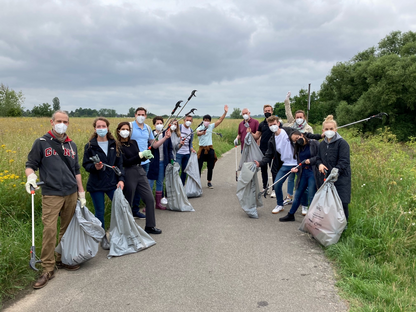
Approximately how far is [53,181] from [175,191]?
2.94 meters

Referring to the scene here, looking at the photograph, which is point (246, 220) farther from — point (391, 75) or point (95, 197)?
point (391, 75)

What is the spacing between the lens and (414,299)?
2826 millimetres

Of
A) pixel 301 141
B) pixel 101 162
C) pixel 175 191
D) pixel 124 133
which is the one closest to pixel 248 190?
pixel 301 141

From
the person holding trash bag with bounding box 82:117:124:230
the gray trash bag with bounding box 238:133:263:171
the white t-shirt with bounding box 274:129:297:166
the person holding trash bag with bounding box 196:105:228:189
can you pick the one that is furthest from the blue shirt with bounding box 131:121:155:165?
the white t-shirt with bounding box 274:129:297:166

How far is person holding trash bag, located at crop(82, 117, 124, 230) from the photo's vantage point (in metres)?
4.46

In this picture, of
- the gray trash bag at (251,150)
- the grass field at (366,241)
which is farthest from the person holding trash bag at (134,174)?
the gray trash bag at (251,150)

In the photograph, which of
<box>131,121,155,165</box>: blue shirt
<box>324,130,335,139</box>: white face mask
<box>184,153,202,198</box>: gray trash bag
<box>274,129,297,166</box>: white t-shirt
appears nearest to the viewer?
<box>324,130,335,139</box>: white face mask

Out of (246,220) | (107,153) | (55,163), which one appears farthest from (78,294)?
(246,220)

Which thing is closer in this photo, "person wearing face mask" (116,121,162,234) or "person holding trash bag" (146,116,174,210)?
"person wearing face mask" (116,121,162,234)

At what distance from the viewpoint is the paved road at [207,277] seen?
301cm

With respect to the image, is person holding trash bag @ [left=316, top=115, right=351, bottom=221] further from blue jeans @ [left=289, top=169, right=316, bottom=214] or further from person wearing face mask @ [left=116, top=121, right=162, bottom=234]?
person wearing face mask @ [left=116, top=121, right=162, bottom=234]

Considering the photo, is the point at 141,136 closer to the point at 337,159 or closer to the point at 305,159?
the point at 305,159

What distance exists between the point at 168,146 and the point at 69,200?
3.08 metres

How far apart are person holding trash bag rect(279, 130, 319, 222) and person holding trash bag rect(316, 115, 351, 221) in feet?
1.66
